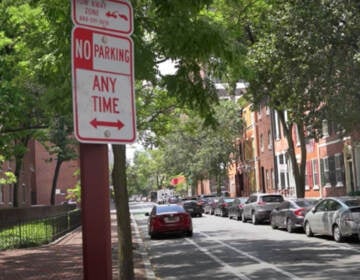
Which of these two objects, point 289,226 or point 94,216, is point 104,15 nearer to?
point 94,216

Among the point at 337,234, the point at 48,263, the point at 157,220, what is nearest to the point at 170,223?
the point at 157,220

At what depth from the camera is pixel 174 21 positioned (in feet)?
20.2

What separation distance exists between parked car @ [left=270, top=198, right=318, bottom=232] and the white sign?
19887mm

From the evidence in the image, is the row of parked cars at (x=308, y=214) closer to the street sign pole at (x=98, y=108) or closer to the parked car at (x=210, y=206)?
the parked car at (x=210, y=206)

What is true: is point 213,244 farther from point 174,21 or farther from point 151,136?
point 174,21

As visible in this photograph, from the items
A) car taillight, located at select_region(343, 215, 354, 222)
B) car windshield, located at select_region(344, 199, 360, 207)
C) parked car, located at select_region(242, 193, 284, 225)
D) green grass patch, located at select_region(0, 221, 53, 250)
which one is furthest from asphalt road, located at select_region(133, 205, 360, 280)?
parked car, located at select_region(242, 193, 284, 225)

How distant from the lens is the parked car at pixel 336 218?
17.2 meters

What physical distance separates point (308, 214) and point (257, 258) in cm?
592

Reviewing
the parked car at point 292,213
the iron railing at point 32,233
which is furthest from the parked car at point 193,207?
the parked car at point 292,213

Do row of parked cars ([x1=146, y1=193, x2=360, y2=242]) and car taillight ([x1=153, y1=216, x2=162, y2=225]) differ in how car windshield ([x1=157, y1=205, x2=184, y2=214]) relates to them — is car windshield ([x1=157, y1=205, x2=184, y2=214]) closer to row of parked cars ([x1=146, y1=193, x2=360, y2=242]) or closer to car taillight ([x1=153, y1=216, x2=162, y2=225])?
row of parked cars ([x1=146, y1=193, x2=360, y2=242])

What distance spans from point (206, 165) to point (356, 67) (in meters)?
43.0

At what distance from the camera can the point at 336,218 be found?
58.8 feet

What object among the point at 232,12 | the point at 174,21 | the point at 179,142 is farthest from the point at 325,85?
the point at 179,142

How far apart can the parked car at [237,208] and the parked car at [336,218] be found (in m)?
13.6
